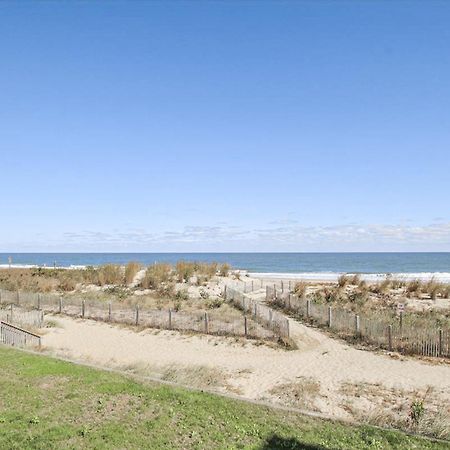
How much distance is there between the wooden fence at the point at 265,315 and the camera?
67.9 ft

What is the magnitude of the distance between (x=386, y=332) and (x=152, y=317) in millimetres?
11354

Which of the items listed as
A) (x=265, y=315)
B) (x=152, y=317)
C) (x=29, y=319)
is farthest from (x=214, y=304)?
(x=29, y=319)

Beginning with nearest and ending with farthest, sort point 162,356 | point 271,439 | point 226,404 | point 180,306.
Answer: point 271,439, point 226,404, point 162,356, point 180,306

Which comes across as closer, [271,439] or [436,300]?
[271,439]

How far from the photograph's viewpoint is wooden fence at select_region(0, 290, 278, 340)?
2169 centimetres

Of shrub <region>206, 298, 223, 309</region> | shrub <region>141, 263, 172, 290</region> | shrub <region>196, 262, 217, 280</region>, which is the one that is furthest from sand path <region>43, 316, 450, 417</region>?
shrub <region>196, 262, 217, 280</region>

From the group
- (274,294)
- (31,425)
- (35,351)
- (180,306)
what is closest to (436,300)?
(274,294)

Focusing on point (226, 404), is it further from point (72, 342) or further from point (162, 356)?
point (72, 342)

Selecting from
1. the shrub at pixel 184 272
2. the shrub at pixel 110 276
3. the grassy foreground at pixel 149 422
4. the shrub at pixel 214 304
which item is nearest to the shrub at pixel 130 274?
the shrub at pixel 110 276

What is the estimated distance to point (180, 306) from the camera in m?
29.6

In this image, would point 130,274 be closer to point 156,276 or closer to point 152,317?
point 156,276

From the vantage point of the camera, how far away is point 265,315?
23.0 meters

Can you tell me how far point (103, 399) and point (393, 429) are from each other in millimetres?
6555

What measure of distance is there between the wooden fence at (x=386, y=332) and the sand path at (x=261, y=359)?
1.02 meters
